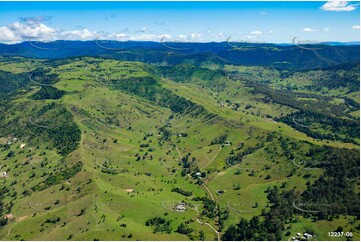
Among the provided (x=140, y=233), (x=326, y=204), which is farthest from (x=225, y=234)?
(x=326, y=204)

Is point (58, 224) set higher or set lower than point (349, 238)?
lower

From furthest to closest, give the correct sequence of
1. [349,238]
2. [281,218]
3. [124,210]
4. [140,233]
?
[124,210]
[281,218]
[140,233]
[349,238]

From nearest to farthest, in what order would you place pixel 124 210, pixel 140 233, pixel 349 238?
pixel 349 238
pixel 140 233
pixel 124 210

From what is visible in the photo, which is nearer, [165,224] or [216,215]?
[165,224]

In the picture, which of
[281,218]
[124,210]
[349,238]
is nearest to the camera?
[349,238]

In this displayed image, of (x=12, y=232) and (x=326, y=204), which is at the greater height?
(x=326, y=204)

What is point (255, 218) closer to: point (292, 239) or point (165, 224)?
point (292, 239)

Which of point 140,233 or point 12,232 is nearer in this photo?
point 140,233

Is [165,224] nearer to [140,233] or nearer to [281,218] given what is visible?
[140,233]

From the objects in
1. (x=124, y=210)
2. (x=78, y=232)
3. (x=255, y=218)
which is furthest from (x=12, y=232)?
(x=255, y=218)
